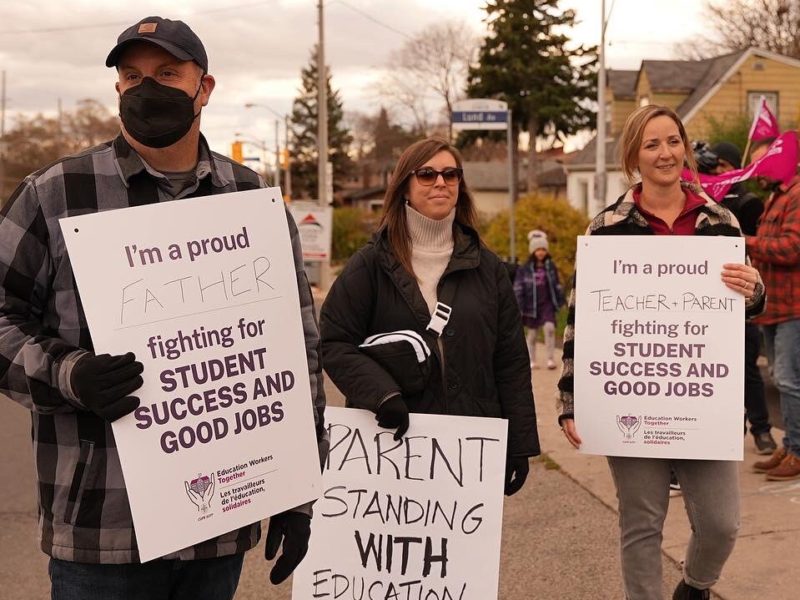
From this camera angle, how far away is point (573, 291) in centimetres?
384

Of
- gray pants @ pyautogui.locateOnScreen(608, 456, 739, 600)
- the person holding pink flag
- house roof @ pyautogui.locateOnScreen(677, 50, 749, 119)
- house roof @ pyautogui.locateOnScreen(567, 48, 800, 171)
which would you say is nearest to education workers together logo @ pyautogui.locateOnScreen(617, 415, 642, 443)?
gray pants @ pyautogui.locateOnScreen(608, 456, 739, 600)

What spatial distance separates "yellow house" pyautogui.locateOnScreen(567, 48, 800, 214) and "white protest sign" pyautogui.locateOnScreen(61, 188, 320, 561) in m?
29.8

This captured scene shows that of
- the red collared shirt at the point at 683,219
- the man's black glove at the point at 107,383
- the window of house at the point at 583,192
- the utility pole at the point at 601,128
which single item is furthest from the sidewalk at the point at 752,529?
the window of house at the point at 583,192

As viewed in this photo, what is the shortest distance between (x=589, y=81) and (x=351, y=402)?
45.4m

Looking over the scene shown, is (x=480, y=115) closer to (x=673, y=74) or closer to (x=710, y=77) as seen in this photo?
(x=710, y=77)

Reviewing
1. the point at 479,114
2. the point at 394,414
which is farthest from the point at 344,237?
the point at 394,414

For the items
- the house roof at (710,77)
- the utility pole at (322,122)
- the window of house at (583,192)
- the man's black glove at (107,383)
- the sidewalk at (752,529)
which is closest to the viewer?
the man's black glove at (107,383)

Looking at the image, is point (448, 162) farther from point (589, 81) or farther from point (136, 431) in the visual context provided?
point (589, 81)

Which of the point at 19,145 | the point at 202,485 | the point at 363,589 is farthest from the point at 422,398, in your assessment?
the point at 19,145

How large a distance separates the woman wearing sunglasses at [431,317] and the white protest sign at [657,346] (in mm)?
293

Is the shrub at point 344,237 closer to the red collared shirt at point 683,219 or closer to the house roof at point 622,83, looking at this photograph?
the house roof at point 622,83

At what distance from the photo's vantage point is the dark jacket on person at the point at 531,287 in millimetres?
11305

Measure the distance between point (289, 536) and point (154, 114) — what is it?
118 centimetres

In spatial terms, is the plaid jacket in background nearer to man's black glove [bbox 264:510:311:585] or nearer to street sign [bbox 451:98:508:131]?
man's black glove [bbox 264:510:311:585]
